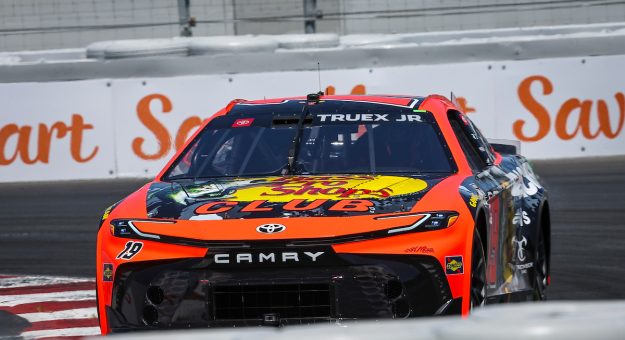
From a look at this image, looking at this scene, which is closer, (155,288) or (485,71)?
(155,288)

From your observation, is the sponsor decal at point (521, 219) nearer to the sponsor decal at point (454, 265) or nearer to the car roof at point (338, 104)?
the car roof at point (338, 104)

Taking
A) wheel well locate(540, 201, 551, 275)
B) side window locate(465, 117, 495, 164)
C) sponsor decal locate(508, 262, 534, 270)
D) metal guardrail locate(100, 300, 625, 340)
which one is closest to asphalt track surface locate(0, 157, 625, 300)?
wheel well locate(540, 201, 551, 275)

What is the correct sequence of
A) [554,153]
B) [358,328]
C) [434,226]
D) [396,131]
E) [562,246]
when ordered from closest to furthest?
[358,328] < [434,226] < [396,131] < [562,246] < [554,153]

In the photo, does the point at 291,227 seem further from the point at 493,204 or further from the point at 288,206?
the point at 493,204

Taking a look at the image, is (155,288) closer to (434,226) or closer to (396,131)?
(434,226)

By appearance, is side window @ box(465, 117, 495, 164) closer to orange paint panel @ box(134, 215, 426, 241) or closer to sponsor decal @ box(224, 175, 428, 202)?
sponsor decal @ box(224, 175, 428, 202)

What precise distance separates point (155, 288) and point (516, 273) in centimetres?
217

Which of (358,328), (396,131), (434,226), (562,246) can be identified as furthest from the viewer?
(562,246)

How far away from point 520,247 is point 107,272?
2.41 m

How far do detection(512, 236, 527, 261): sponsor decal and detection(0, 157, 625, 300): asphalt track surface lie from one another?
0.90 metres

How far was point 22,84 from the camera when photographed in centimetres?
1612

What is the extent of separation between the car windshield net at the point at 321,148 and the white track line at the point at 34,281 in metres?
2.71

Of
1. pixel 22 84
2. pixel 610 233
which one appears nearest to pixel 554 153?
pixel 610 233

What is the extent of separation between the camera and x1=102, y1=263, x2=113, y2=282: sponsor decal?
580 cm
